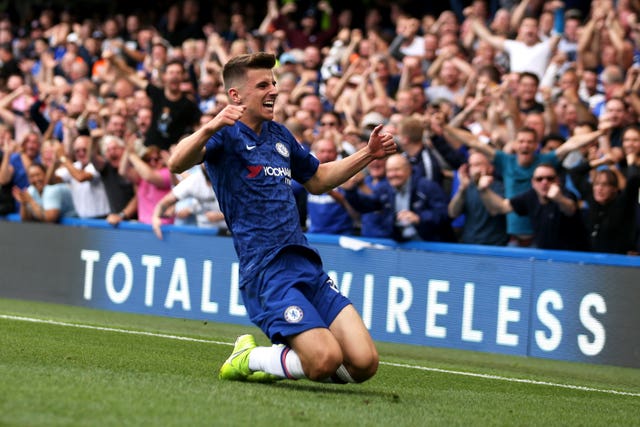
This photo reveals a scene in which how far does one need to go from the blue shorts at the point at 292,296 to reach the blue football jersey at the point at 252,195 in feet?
0.28

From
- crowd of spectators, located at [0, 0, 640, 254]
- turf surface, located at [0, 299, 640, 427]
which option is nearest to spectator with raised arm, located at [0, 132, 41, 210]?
crowd of spectators, located at [0, 0, 640, 254]

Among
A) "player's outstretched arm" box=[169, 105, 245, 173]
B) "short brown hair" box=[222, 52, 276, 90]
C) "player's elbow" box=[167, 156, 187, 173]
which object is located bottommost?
"player's elbow" box=[167, 156, 187, 173]

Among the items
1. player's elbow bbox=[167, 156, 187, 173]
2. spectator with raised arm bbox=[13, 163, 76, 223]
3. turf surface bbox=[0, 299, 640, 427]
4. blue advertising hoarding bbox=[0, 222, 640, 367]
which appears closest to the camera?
turf surface bbox=[0, 299, 640, 427]

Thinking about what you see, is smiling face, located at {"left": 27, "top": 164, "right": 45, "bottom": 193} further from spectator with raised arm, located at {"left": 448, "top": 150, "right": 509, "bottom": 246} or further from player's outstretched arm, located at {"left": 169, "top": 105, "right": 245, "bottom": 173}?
player's outstretched arm, located at {"left": 169, "top": 105, "right": 245, "bottom": 173}

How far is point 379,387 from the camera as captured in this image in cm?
889

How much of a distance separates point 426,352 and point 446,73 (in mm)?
5136

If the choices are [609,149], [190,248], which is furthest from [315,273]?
[190,248]

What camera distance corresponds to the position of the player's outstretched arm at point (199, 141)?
24.8ft

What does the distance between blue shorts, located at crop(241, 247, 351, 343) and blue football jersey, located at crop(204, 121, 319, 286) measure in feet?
0.28

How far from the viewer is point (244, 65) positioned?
833 centimetres

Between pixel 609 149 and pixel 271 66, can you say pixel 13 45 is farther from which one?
pixel 271 66

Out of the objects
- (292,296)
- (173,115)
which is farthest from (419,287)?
(292,296)

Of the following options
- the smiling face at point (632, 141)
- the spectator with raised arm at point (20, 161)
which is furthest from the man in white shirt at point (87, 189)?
the smiling face at point (632, 141)

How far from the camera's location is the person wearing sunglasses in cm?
1277
